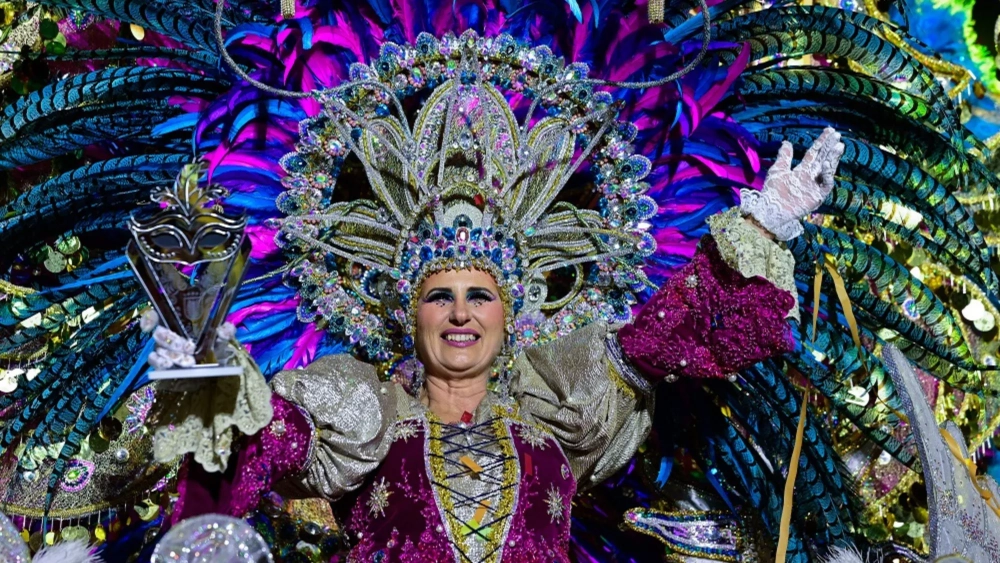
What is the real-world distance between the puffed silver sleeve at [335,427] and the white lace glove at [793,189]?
108 cm

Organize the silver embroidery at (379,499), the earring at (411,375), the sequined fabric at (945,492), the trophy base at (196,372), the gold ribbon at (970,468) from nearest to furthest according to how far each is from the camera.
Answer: the trophy base at (196,372) → the sequined fabric at (945,492) → the silver embroidery at (379,499) → the gold ribbon at (970,468) → the earring at (411,375)

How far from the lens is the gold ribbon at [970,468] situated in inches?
139

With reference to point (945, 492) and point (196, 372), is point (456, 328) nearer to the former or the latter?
point (196, 372)

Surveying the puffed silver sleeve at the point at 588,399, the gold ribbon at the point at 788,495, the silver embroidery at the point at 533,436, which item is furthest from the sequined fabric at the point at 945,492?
the silver embroidery at the point at 533,436

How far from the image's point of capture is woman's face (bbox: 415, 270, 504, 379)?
11.8ft

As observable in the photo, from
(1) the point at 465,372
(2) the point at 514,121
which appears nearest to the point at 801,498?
(1) the point at 465,372

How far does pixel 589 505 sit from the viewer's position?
13.9 ft

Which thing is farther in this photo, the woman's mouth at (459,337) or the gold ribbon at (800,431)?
the woman's mouth at (459,337)

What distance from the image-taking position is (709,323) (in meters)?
3.48

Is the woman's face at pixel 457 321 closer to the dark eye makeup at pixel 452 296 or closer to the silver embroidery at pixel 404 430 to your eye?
the dark eye makeup at pixel 452 296

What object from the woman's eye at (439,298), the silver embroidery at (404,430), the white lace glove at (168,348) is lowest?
the white lace glove at (168,348)

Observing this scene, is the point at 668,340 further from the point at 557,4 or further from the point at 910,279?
the point at 557,4

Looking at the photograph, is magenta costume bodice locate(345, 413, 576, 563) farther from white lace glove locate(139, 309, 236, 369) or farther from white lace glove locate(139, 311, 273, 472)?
white lace glove locate(139, 309, 236, 369)

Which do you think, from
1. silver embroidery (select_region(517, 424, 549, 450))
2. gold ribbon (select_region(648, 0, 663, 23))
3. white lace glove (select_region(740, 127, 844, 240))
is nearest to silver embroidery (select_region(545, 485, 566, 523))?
silver embroidery (select_region(517, 424, 549, 450))
